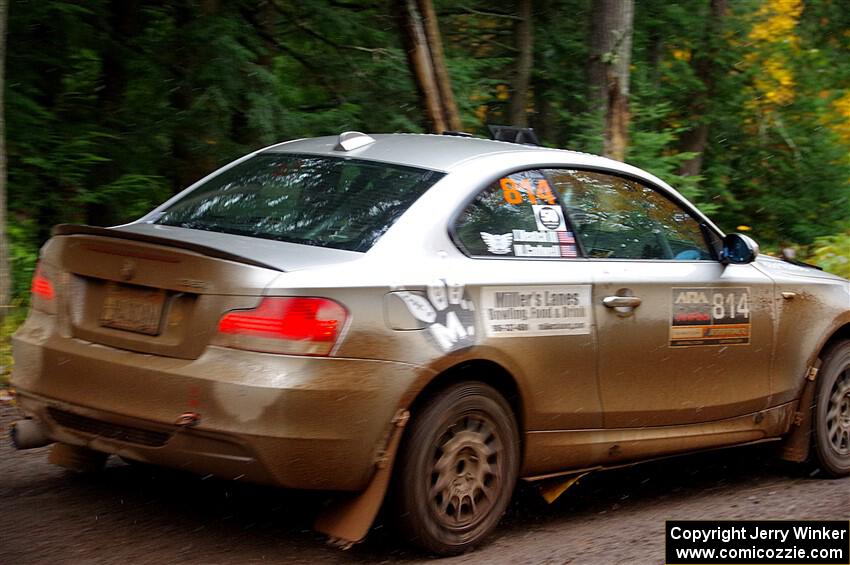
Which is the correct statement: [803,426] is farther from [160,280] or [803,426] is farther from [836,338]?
[160,280]

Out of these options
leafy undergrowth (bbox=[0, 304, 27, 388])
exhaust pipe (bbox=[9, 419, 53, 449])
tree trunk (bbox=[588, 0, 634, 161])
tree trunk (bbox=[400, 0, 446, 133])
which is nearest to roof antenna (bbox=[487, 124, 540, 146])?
exhaust pipe (bbox=[9, 419, 53, 449])

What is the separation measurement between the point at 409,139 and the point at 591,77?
27.7ft

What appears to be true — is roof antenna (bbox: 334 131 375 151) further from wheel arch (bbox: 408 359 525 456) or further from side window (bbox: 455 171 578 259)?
wheel arch (bbox: 408 359 525 456)

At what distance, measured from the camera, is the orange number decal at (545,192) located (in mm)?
5242

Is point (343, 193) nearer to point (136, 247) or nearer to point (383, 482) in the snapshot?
point (136, 247)

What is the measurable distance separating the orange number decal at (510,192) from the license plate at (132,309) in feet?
5.10

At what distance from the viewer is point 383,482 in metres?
4.34

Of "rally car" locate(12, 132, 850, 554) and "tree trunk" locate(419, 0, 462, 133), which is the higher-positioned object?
"tree trunk" locate(419, 0, 462, 133)

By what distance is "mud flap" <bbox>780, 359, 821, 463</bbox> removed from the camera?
650cm

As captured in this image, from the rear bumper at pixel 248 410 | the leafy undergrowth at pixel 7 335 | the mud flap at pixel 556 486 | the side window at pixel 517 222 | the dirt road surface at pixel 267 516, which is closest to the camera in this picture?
the rear bumper at pixel 248 410

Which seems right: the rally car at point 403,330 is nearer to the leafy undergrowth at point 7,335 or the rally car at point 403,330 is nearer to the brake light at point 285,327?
the brake light at point 285,327


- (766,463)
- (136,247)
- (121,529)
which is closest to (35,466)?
(121,529)

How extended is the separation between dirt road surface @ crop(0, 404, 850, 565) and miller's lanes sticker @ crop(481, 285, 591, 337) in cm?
90

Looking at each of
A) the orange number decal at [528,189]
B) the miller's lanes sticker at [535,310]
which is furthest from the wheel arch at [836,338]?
the orange number decal at [528,189]
